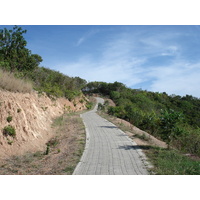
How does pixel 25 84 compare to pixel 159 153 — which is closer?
pixel 159 153

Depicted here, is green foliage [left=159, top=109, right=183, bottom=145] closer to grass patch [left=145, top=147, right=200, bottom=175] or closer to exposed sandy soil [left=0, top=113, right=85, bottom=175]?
grass patch [left=145, top=147, right=200, bottom=175]

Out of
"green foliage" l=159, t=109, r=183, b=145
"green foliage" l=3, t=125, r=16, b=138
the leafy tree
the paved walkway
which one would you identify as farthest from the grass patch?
the leafy tree

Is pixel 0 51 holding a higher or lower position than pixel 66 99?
higher

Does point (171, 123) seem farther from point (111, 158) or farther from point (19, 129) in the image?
point (19, 129)

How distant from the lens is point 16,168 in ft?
19.8

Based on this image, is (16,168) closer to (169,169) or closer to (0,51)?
(169,169)

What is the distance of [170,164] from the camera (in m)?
5.75

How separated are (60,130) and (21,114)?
329 cm

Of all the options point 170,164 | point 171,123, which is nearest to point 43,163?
point 170,164

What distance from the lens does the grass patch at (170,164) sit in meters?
5.11

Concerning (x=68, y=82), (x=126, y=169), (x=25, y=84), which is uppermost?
(x=68, y=82)

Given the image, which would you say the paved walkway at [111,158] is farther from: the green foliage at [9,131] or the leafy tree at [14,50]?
the leafy tree at [14,50]

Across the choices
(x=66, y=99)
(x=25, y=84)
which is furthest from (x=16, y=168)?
(x=66, y=99)

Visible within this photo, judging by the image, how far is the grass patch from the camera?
201 inches
